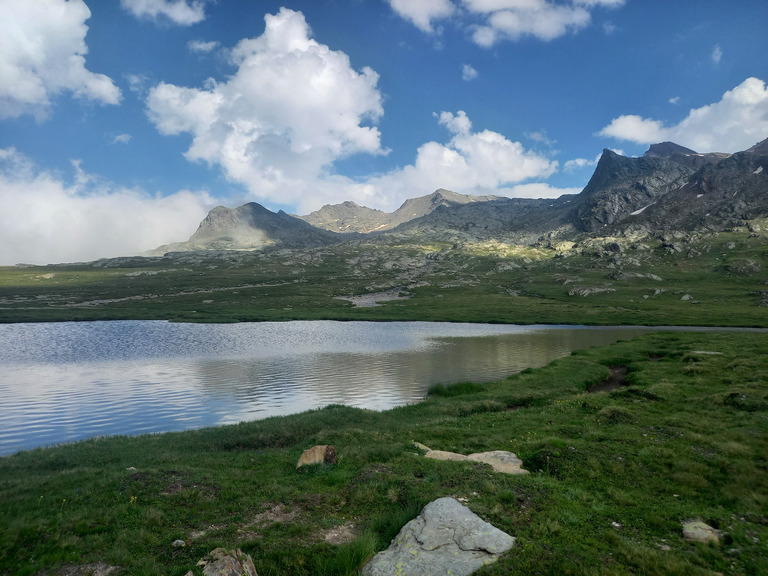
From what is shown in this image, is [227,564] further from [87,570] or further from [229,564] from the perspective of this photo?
[87,570]

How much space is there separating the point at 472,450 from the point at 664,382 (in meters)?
27.1

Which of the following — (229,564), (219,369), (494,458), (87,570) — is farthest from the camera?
(219,369)

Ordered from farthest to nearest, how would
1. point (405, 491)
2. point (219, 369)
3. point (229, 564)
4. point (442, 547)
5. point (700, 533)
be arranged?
point (219, 369)
point (405, 491)
point (700, 533)
point (442, 547)
point (229, 564)

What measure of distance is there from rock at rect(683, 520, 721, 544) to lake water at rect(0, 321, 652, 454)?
33551 millimetres

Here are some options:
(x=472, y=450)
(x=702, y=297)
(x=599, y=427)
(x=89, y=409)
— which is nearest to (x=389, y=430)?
(x=472, y=450)

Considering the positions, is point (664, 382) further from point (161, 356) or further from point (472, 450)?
point (161, 356)

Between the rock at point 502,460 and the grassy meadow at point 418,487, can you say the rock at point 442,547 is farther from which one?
the rock at point 502,460

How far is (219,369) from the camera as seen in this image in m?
63.2

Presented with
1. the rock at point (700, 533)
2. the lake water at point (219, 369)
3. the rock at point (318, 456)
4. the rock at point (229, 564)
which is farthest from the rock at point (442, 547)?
the lake water at point (219, 369)

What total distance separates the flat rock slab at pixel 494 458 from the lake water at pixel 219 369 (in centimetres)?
2246

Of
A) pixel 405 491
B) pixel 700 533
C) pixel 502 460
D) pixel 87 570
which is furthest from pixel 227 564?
pixel 502 460

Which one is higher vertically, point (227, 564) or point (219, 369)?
point (227, 564)

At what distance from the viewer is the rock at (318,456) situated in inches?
819

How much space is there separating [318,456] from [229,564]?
35.8 ft
